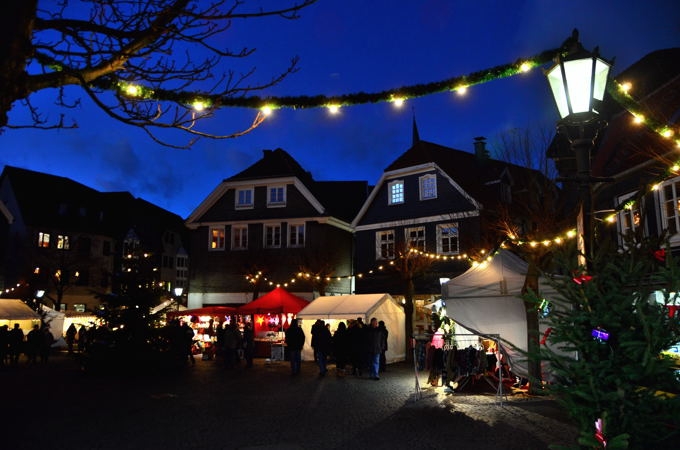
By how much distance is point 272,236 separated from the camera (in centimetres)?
3412

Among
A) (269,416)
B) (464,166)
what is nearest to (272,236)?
(464,166)

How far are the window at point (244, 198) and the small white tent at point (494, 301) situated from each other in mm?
22106

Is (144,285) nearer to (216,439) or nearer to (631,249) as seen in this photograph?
(216,439)

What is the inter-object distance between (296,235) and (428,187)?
875cm

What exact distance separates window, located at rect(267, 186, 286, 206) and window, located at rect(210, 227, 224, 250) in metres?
3.74

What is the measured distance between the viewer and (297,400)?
12.4 metres

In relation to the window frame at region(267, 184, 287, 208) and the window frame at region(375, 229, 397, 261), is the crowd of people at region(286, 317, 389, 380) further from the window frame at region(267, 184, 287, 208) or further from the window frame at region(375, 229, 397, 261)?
the window frame at region(267, 184, 287, 208)

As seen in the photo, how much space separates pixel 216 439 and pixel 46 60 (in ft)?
18.8

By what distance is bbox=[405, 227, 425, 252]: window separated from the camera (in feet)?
94.3

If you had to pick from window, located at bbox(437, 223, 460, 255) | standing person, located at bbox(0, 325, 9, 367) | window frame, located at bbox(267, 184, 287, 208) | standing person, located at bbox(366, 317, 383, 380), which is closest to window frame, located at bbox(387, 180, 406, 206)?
window, located at bbox(437, 223, 460, 255)

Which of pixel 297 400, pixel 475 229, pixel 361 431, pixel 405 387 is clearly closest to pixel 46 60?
pixel 361 431

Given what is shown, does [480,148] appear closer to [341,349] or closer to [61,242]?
[341,349]

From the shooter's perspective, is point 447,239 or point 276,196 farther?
point 276,196

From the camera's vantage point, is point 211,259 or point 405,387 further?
point 211,259
